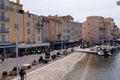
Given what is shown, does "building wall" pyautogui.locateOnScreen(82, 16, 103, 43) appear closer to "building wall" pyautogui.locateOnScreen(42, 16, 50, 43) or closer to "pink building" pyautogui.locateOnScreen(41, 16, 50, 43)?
"pink building" pyautogui.locateOnScreen(41, 16, 50, 43)

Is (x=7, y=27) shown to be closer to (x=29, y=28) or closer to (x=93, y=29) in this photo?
(x=29, y=28)

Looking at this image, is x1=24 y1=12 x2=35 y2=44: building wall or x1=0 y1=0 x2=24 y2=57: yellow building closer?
x1=0 y1=0 x2=24 y2=57: yellow building

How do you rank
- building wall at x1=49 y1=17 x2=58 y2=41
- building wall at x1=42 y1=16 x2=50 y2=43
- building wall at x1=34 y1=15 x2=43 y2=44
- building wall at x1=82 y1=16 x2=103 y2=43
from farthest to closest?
building wall at x1=82 y1=16 x2=103 y2=43, building wall at x1=49 y1=17 x2=58 y2=41, building wall at x1=42 y1=16 x2=50 y2=43, building wall at x1=34 y1=15 x2=43 y2=44

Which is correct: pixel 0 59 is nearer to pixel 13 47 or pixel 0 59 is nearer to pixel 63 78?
pixel 13 47

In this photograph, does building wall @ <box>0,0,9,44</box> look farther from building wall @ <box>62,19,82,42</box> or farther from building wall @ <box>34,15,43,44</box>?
building wall @ <box>62,19,82,42</box>

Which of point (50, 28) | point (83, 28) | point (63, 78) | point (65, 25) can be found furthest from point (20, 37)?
point (83, 28)

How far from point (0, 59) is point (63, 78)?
21.9m

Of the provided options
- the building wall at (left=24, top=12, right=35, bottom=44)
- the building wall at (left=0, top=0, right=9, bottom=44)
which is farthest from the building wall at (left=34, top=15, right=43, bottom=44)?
the building wall at (left=0, top=0, right=9, bottom=44)

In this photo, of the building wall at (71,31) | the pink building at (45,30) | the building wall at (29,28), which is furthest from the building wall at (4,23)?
the building wall at (71,31)

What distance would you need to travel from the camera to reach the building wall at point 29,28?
79188 mm

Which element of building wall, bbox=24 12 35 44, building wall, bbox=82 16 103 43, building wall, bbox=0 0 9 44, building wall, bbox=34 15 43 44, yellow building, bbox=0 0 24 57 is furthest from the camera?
building wall, bbox=82 16 103 43

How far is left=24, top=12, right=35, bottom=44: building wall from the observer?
Result: 260 ft

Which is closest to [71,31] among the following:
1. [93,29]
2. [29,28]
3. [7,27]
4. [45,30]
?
[93,29]

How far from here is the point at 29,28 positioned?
8175 cm
